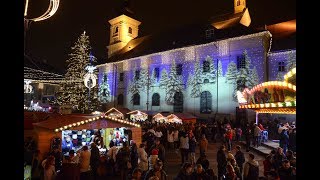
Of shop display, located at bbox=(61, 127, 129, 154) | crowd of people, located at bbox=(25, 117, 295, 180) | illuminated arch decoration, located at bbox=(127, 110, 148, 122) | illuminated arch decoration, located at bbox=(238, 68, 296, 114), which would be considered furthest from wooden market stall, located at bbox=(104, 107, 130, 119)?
crowd of people, located at bbox=(25, 117, 295, 180)

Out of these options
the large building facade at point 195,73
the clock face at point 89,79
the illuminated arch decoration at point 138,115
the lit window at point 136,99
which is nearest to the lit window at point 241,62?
the large building facade at point 195,73

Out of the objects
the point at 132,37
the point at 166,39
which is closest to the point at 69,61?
the point at 166,39

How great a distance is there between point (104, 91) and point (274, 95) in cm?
3270

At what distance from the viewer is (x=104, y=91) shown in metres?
43.6

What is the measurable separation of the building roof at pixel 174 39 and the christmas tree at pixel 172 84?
2.93 m

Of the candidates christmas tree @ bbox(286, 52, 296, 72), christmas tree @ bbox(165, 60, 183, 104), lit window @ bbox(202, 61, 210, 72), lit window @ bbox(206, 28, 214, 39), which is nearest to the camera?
christmas tree @ bbox(286, 52, 296, 72)

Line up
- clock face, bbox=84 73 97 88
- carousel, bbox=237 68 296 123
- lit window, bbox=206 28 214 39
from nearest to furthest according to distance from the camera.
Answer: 1. carousel, bbox=237 68 296 123
2. clock face, bbox=84 73 97 88
3. lit window, bbox=206 28 214 39

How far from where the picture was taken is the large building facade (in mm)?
27656

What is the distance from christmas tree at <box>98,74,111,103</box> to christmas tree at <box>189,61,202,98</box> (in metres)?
15.6

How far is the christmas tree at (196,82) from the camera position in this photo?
31.7 metres

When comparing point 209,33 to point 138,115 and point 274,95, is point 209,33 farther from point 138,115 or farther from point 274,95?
point 274,95

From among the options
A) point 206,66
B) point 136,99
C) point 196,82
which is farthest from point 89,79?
point 136,99

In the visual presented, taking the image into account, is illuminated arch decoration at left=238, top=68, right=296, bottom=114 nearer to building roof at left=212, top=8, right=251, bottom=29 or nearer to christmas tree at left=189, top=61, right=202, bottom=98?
christmas tree at left=189, top=61, right=202, bottom=98

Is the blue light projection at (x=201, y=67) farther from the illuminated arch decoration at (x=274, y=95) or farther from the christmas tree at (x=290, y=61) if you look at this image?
the illuminated arch decoration at (x=274, y=95)
